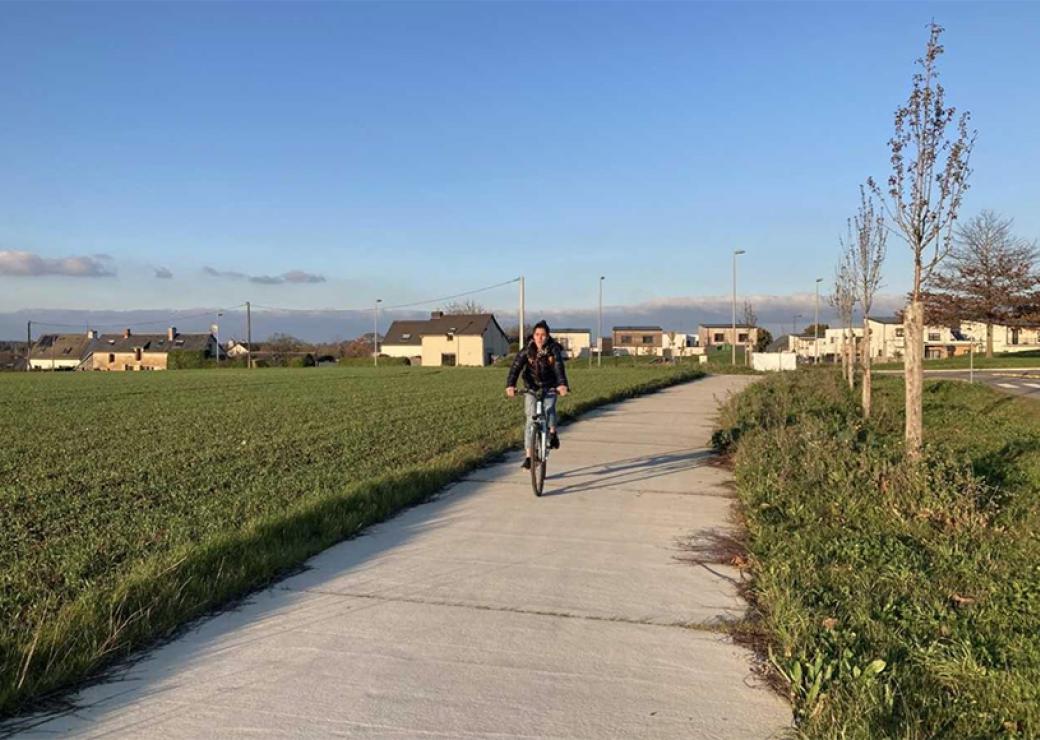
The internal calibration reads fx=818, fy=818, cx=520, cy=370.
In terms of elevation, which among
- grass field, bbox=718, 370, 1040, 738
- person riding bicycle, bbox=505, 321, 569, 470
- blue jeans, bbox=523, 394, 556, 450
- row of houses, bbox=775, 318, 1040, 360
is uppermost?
row of houses, bbox=775, 318, 1040, 360

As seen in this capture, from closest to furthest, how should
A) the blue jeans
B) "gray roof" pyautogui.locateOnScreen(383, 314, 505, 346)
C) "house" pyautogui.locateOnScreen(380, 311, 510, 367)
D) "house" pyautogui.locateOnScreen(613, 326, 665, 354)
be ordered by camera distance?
the blue jeans
"house" pyautogui.locateOnScreen(380, 311, 510, 367)
"gray roof" pyautogui.locateOnScreen(383, 314, 505, 346)
"house" pyautogui.locateOnScreen(613, 326, 665, 354)

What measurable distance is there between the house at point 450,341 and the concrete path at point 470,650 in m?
89.0

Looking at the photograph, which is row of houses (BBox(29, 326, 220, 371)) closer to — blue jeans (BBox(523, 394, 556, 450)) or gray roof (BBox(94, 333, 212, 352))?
gray roof (BBox(94, 333, 212, 352))

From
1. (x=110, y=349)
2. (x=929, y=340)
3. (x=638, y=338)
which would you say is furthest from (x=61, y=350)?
(x=929, y=340)

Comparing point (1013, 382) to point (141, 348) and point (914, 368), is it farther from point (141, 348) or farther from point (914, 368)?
point (141, 348)

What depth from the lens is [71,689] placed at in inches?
144

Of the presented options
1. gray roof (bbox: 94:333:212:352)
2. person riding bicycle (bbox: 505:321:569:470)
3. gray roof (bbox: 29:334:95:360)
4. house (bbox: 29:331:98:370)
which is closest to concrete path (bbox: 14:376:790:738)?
person riding bicycle (bbox: 505:321:569:470)

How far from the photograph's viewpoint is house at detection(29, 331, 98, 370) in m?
121

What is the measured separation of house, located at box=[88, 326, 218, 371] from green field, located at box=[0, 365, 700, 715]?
104266mm

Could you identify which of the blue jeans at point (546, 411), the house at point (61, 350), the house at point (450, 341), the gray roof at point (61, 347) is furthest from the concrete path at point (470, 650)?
the gray roof at point (61, 347)

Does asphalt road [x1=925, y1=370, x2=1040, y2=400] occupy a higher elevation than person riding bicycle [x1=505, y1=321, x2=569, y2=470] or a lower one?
lower

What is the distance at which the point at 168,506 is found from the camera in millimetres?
7832

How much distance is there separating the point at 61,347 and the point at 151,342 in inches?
586

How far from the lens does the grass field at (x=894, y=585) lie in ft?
11.1
